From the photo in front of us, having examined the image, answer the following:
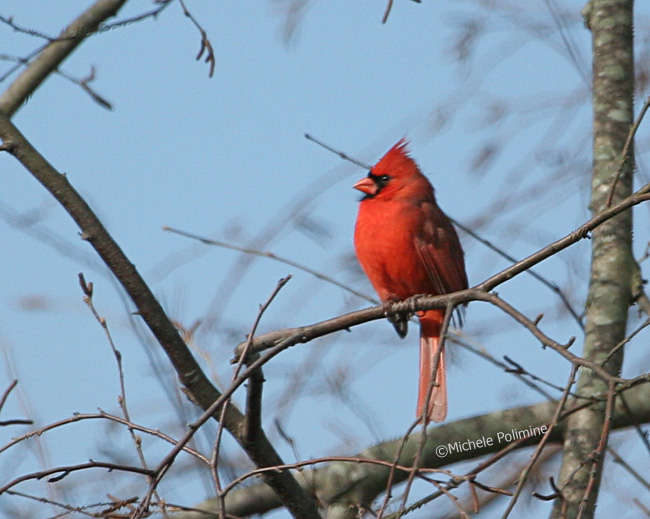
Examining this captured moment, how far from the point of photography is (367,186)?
4.20m

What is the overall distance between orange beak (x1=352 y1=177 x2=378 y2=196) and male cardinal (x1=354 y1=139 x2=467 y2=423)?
2 centimetres

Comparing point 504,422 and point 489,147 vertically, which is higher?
point 489,147

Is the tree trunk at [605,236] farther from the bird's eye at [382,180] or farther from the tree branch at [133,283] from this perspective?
the tree branch at [133,283]

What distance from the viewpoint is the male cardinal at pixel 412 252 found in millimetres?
3850

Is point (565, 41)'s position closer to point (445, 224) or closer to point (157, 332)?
point (445, 224)

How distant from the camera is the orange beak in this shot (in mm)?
4180

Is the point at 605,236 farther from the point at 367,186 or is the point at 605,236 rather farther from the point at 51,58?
the point at 51,58

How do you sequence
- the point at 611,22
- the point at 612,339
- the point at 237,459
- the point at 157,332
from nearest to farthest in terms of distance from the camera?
the point at 157,332 → the point at 612,339 → the point at 611,22 → the point at 237,459

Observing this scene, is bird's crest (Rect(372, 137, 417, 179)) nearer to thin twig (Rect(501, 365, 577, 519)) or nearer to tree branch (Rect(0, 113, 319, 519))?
tree branch (Rect(0, 113, 319, 519))

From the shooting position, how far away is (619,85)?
4047 millimetres

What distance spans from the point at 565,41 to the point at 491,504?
2033 mm

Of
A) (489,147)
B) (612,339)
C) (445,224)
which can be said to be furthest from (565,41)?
(612,339)

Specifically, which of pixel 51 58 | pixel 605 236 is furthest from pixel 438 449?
pixel 51 58

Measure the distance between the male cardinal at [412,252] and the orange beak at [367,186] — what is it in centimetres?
2
